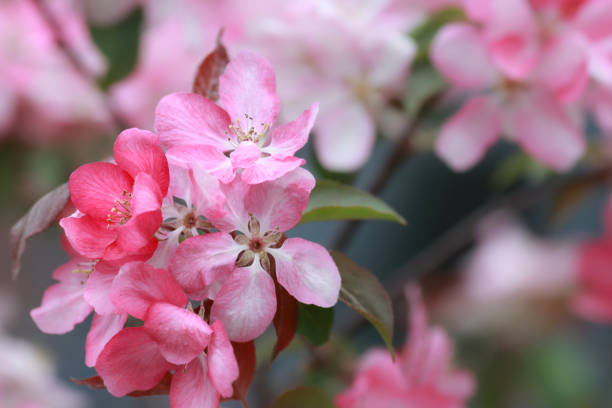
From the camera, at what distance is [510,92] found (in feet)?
1.36

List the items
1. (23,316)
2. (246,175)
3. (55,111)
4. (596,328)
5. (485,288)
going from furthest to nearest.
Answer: (596,328)
(23,316)
(485,288)
(55,111)
(246,175)

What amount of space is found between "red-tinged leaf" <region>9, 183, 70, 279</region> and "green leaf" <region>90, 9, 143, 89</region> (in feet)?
0.76

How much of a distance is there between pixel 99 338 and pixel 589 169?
51 centimetres

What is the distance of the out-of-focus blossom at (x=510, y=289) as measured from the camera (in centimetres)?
82

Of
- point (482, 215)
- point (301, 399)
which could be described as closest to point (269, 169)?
point (301, 399)

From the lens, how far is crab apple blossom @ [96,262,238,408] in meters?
0.21

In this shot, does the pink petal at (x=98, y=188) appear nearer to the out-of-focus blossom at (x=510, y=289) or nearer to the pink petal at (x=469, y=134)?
the pink petal at (x=469, y=134)

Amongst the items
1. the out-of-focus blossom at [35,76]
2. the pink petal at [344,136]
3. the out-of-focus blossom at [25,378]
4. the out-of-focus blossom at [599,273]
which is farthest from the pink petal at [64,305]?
the out-of-focus blossom at [599,273]

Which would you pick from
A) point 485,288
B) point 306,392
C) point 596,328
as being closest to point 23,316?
point 485,288

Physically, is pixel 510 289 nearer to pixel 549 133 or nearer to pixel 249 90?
pixel 549 133

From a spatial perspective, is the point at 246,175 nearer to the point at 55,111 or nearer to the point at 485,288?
the point at 55,111

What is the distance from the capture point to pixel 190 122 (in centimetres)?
25

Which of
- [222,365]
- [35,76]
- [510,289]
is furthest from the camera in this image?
[510,289]

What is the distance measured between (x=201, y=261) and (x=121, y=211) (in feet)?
0.13
